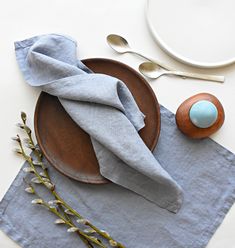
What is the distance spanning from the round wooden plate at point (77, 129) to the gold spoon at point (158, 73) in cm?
2

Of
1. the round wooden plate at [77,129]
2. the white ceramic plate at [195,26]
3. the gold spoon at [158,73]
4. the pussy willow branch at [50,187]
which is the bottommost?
the pussy willow branch at [50,187]

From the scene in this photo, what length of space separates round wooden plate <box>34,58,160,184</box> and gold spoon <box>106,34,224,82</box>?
3 cm

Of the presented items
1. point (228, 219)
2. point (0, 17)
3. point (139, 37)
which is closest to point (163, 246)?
point (228, 219)

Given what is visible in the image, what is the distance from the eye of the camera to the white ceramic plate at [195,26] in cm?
80

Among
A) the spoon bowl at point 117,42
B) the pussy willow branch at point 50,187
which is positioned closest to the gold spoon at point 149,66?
the spoon bowl at point 117,42

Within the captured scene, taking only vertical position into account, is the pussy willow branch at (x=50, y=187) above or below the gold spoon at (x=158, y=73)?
below

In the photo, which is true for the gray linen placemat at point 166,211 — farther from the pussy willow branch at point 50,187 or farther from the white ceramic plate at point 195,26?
the white ceramic plate at point 195,26

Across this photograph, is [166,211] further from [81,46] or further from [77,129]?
[81,46]

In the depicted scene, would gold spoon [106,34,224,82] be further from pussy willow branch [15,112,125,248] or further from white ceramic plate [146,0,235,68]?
→ pussy willow branch [15,112,125,248]

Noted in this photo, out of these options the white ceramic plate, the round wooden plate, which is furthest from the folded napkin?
the white ceramic plate

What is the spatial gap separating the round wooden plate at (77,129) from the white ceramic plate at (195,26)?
9 centimetres

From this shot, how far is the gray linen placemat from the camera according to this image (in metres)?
0.78

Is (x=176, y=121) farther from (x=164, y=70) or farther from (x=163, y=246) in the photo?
(x=163, y=246)

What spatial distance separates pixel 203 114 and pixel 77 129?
0.22 meters
